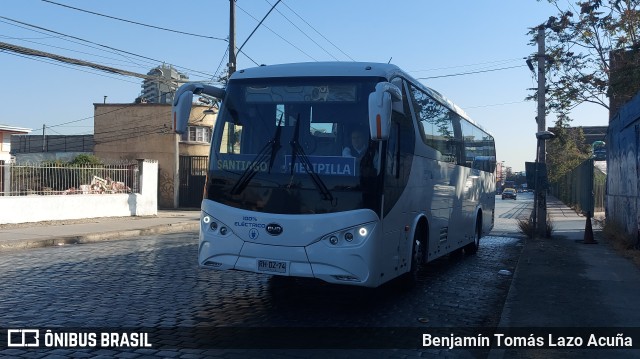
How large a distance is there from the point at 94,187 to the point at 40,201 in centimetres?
272

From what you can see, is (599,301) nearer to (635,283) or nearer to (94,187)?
(635,283)

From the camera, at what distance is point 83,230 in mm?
17750

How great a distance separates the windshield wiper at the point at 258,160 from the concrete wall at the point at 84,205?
1418 cm

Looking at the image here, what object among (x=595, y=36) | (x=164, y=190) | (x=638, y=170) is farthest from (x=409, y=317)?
(x=164, y=190)

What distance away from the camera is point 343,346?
5.86 meters

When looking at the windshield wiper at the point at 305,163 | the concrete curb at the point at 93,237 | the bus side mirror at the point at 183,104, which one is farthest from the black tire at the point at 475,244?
the concrete curb at the point at 93,237

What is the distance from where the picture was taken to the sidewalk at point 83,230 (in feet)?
49.2

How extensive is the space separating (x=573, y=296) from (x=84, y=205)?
18083mm

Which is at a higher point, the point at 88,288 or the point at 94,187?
the point at 94,187

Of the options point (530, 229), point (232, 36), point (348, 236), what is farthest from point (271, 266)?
point (232, 36)

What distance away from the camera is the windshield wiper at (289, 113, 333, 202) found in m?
6.77

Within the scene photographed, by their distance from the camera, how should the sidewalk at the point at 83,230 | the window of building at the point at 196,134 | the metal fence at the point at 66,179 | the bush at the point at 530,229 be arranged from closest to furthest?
1. the sidewalk at the point at 83,230
2. the bush at the point at 530,229
3. the metal fence at the point at 66,179
4. the window of building at the point at 196,134

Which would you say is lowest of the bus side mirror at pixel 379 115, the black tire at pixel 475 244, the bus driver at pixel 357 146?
the black tire at pixel 475 244

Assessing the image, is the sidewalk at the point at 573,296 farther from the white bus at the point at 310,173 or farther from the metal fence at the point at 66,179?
the metal fence at the point at 66,179
